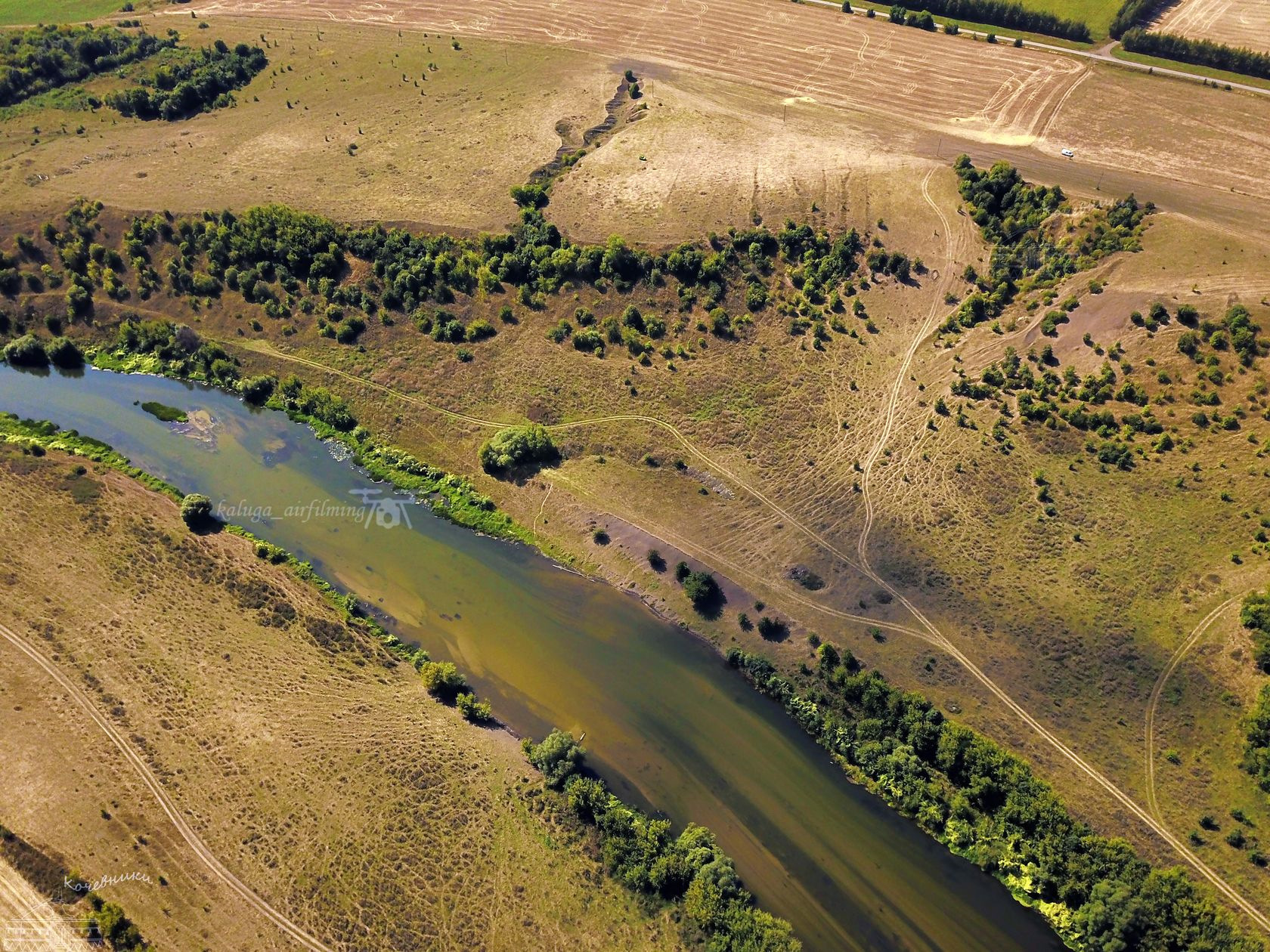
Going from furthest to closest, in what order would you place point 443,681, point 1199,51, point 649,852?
point 1199,51, point 443,681, point 649,852

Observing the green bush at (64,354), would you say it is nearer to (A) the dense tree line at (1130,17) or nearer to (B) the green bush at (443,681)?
(B) the green bush at (443,681)

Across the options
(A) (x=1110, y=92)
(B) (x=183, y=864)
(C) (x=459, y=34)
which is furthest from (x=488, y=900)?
(C) (x=459, y=34)

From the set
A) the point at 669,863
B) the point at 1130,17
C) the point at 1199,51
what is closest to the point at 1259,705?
the point at 669,863

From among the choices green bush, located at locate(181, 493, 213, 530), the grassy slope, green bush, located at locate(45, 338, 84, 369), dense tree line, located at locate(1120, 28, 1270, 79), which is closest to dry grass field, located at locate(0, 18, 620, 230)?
the grassy slope

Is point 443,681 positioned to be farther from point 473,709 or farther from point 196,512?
point 196,512

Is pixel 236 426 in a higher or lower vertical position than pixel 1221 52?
lower

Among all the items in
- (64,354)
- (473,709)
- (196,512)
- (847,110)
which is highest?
(847,110)

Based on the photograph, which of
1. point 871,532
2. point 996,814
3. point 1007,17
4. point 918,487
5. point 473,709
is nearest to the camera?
point 996,814

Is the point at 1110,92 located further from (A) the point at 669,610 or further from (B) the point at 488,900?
(B) the point at 488,900
